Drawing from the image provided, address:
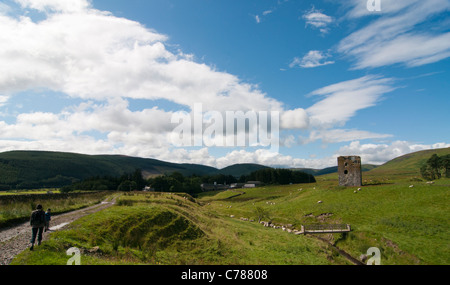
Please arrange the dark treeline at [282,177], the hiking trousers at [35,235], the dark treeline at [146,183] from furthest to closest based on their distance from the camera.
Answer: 1. the dark treeline at [282,177]
2. the dark treeline at [146,183]
3. the hiking trousers at [35,235]

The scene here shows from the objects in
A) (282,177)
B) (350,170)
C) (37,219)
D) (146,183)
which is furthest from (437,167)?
(146,183)

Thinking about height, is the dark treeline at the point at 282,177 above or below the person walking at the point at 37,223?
below

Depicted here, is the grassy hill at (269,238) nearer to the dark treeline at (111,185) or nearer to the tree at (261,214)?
the tree at (261,214)

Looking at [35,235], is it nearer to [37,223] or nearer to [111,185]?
[37,223]

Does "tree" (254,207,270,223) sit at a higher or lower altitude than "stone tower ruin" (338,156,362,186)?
lower

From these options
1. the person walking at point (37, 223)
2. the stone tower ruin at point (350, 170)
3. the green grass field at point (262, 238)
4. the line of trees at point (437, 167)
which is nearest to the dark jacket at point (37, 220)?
the person walking at point (37, 223)

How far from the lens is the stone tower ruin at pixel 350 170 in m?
55.0

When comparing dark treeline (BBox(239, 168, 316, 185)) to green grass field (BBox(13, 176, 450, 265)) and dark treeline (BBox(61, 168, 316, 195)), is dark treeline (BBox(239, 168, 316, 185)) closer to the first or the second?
dark treeline (BBox(61, 168, 316, 195))

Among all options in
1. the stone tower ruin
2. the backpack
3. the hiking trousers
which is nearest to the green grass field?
the hiking trousers

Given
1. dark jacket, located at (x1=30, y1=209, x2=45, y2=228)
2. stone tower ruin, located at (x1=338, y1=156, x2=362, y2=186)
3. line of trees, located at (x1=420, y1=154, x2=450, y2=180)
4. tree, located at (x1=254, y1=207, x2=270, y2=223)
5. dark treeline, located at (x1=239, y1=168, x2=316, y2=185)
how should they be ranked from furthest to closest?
dark treeline, located at (x1=239, y1=168, x2=316, y2=185), line of trees, located at (x1=420, y1=154, x2=450, y2=180), stone tower ruin, located at (x1=338, y1=156, x2=362, y2=186), tree, located at (x1=254, y1=207, x2=270, y2=223), dark jacket, located at (x1=30, y1=209, x2=45, y2=228)

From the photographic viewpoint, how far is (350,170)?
55.7m

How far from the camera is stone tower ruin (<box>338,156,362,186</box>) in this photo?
55.0m

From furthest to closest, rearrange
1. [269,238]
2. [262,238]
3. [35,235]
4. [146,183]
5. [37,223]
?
[146,183] → [269,238] → [262,238] → [37,223] → [35,235]
